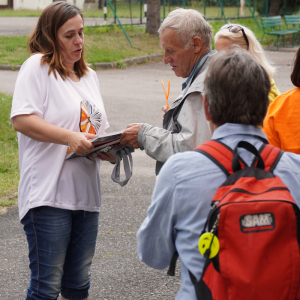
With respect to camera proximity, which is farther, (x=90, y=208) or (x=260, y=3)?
(x=260, y=3)

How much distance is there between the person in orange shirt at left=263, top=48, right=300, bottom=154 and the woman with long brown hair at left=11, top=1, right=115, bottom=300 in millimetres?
987

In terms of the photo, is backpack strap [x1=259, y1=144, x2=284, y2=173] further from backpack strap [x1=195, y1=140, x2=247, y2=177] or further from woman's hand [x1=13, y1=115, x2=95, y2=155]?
woman's hand [x1=13, y1=115, x2=95, y2=155]

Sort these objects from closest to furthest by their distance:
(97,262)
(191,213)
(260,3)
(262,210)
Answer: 1. (262,210)
2. (191,213)
3. (97,262)
4. (260,3)

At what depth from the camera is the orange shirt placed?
2.51m

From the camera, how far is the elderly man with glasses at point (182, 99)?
2307 millimetres

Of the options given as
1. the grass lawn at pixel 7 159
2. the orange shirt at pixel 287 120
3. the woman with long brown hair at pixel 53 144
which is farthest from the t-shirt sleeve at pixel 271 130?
the grass lawn at pixel 7 159

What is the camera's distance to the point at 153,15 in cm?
1791

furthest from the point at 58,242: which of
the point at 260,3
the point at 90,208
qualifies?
the point at 260,3

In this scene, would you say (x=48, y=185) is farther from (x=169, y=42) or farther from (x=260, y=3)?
(x=260, y=3)

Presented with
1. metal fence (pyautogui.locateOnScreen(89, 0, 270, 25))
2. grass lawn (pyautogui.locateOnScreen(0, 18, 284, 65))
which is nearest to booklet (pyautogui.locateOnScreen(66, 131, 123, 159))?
grass lawn (pyautogui.locateOnScreen(0, 18, 284, 65))

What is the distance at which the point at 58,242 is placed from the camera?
8.32 ft

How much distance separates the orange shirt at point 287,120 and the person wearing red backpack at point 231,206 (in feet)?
3.07

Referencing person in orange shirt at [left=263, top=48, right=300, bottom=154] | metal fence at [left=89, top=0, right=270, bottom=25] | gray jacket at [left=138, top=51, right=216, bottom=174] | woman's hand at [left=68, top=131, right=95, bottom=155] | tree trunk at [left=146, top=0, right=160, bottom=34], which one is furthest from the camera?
metal fence at [left=89, top=0, right=270, bottom=25]

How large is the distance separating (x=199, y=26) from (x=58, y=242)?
1412 mm
